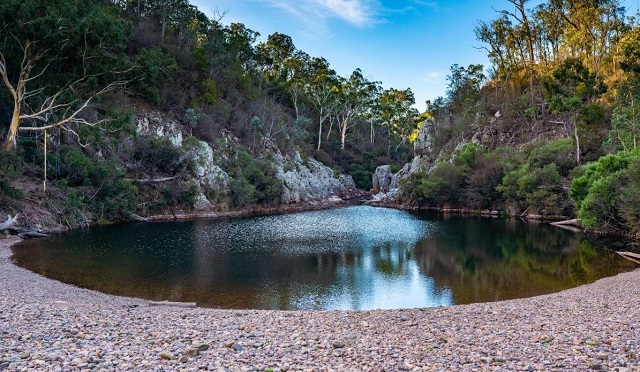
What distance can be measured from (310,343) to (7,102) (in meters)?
39.7

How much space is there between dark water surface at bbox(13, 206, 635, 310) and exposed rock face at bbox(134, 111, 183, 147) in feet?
56.6

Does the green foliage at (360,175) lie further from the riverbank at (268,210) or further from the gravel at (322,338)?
the gravel at (322,338)

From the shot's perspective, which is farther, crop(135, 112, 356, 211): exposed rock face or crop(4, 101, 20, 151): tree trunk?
crop(135, 112, 356, 211): exposed rock face

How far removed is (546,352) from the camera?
25.7 ft

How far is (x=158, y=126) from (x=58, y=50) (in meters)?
23.4

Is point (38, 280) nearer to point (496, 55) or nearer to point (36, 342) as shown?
point (36, 342)

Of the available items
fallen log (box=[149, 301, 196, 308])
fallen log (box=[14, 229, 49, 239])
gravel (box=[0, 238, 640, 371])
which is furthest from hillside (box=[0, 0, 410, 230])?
gravel (box=[0, 238, 640, 371])

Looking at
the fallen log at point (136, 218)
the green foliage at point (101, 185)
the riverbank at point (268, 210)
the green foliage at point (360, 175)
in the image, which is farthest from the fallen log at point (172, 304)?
the green foliage at point (360, 175)

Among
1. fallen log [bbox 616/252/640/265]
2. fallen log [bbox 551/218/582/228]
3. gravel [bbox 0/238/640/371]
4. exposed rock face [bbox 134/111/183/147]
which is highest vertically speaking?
exposed rock face [bbox 134/111/183/147]

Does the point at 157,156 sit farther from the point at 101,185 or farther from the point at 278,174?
the point at 278,174

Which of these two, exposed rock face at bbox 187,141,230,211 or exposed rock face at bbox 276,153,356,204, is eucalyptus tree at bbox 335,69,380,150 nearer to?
exposed rock face at bbox 276,153,356,204

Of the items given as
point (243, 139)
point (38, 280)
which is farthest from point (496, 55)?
point (38, 280)

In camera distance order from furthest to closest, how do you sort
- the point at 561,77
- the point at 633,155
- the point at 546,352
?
the point at 561,77, the point at 633,155, the point at 546,352

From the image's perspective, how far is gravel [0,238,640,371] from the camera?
7.07 meters
